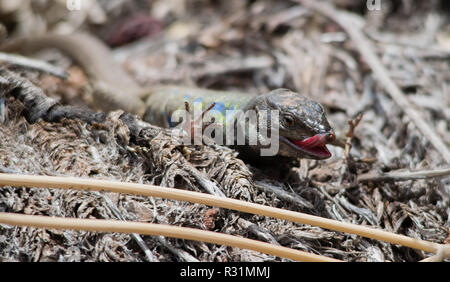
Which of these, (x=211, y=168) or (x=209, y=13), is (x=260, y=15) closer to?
(x=209, y=13)

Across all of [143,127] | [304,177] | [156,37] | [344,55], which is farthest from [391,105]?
[156,37]

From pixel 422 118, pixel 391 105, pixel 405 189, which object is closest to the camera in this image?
pixel 405 189

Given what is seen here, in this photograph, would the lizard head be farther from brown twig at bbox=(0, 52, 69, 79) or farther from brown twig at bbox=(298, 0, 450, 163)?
brown twig at bbox=(0, 52, 69, 79)

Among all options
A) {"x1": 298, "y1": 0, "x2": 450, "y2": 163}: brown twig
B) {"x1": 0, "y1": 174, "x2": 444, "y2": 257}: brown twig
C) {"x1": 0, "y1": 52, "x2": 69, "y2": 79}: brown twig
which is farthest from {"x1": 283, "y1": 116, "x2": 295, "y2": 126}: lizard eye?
{"x1": 0, "y1": 52, "x2": 69, "y2": 79}: brown twig

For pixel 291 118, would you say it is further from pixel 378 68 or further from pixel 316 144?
pixel 378 68

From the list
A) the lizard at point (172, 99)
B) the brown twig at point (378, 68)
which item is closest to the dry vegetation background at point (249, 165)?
the brown twig at point (378, 68)

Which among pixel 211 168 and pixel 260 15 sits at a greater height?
pixel 260 15

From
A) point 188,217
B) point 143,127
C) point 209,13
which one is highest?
point 209,13

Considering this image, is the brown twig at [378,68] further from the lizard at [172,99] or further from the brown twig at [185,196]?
the brown twig at [185,196]
